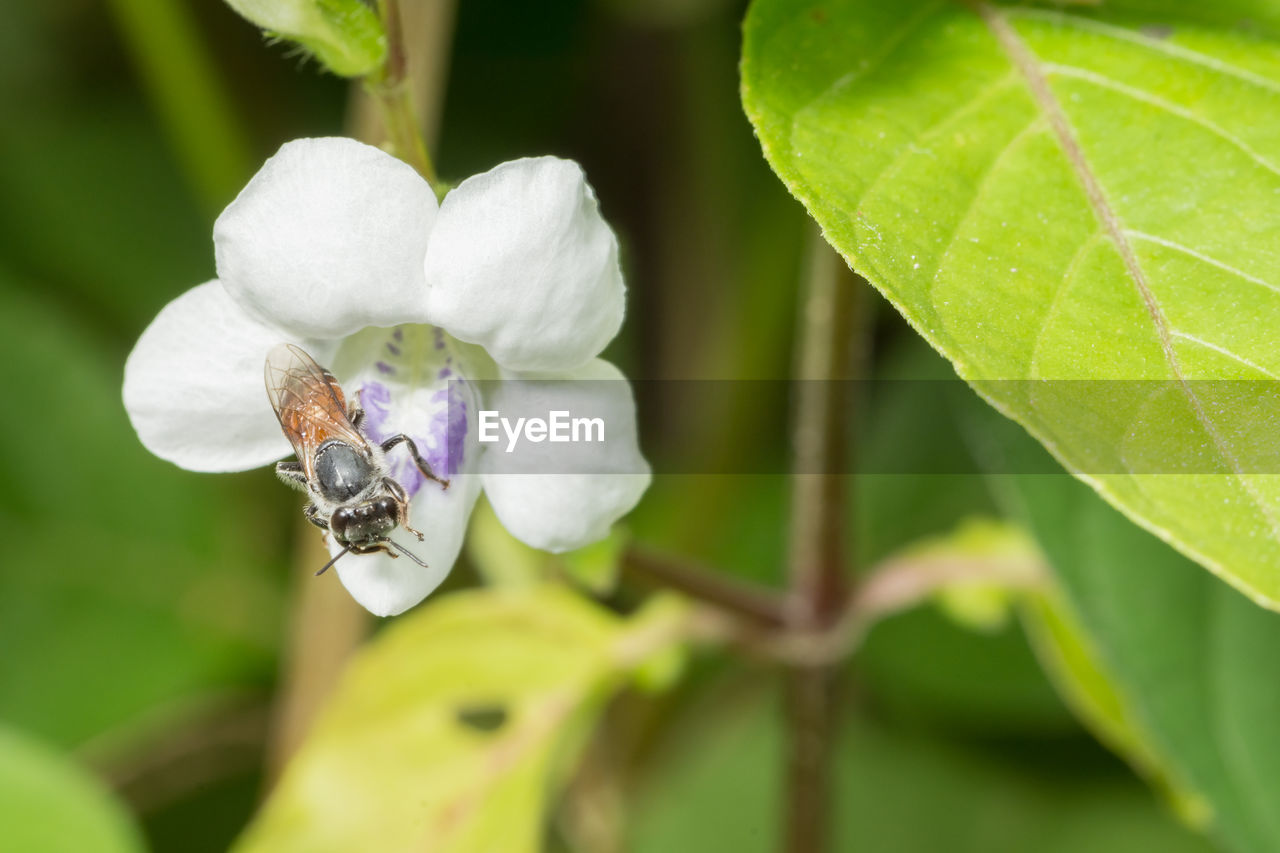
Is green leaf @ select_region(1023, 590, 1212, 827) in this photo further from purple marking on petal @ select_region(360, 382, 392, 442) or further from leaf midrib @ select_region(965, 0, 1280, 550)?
purple marking on petal @ select_region(360, 382, 392, 442)

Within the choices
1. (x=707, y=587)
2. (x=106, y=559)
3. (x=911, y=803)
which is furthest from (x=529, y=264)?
(x=106, y=559)

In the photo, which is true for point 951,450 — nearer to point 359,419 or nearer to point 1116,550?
point 1116,550

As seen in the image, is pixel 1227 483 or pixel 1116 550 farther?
pixel 1116 550

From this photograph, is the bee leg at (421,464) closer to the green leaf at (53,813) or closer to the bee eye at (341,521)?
the bee eye at (341,521)

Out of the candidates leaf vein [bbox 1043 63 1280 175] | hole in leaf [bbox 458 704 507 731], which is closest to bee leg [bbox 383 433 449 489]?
leaf vein [bbox 1043 63 1280 175]

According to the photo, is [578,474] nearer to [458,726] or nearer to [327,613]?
[458,726]

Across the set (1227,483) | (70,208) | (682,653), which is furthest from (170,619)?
(1227,483)

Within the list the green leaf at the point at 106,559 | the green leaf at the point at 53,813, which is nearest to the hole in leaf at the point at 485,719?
the green leaf at the point at 106,559
